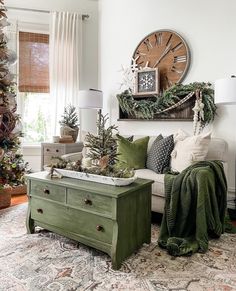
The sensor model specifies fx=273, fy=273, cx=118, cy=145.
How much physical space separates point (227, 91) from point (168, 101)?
95 centimetres

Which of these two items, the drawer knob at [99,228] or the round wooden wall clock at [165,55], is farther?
the round wooden wall clock at [165,55]

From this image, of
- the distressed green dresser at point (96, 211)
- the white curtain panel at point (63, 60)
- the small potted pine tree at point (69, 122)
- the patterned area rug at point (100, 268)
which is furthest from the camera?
the white curtain panel at point (63, 60)

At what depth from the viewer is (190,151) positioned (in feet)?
9.11

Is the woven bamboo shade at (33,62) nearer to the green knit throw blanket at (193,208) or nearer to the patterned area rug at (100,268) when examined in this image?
the patterned area rug at (100,268)

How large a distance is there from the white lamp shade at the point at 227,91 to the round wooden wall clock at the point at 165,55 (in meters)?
0.88

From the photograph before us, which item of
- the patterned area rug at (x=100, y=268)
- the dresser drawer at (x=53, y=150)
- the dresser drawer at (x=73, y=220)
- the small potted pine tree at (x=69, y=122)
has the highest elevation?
the small potted pine tree at (x=69, y=122)

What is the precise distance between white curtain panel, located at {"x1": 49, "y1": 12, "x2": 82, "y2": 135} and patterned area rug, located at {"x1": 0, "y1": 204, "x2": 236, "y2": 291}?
251cm

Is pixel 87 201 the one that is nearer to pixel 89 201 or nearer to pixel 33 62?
pixel 89 201

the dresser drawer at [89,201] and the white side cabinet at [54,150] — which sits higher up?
the white side cabinet at [54,150]

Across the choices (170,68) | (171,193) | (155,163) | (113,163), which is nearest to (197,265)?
(171,193)

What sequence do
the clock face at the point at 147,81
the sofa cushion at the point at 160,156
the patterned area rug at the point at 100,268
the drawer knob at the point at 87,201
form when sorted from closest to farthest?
the patterned area rug at the point at 100,268 → the drawer knob at the point at 87,201 → the sofa cushion at the point at 160,156 → the clock face at the point at 147,81

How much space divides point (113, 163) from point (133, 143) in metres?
0.94

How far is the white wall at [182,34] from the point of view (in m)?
3.24

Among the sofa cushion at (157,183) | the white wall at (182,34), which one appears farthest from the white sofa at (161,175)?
the white wall at (182,34)
